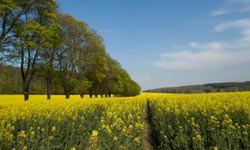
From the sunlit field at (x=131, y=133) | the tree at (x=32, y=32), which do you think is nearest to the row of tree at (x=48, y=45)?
the tree at (x=32, y=32)

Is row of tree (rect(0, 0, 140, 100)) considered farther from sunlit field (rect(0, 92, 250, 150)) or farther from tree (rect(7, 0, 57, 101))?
sunlit field (rect(0, 92, 250, 150))

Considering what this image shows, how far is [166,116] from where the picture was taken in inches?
471

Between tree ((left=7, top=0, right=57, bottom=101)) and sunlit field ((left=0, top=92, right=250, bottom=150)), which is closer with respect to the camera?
sunlit field ((left=0, top=92, right=250, bottom=150))

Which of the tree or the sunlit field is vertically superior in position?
the tree

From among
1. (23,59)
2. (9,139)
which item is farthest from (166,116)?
(23,59)

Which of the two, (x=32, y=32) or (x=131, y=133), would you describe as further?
(x=32, y=32)

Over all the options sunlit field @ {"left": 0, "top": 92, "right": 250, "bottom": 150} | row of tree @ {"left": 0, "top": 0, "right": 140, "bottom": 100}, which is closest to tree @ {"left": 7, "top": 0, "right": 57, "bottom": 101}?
row of tree @ {"left": 0, "top": 0, "right": 140, "bottom": 100}

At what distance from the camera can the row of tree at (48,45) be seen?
25.3m

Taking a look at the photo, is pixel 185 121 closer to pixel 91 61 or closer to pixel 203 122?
pixel 203 122

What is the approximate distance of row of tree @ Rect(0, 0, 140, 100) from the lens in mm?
25266

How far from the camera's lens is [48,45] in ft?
90.7

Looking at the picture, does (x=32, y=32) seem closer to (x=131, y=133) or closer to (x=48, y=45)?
(x=48, y=45)

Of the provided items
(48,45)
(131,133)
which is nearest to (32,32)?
(48,45)

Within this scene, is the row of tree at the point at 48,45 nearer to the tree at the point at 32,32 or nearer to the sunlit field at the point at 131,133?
the tree at the point at 32,32
